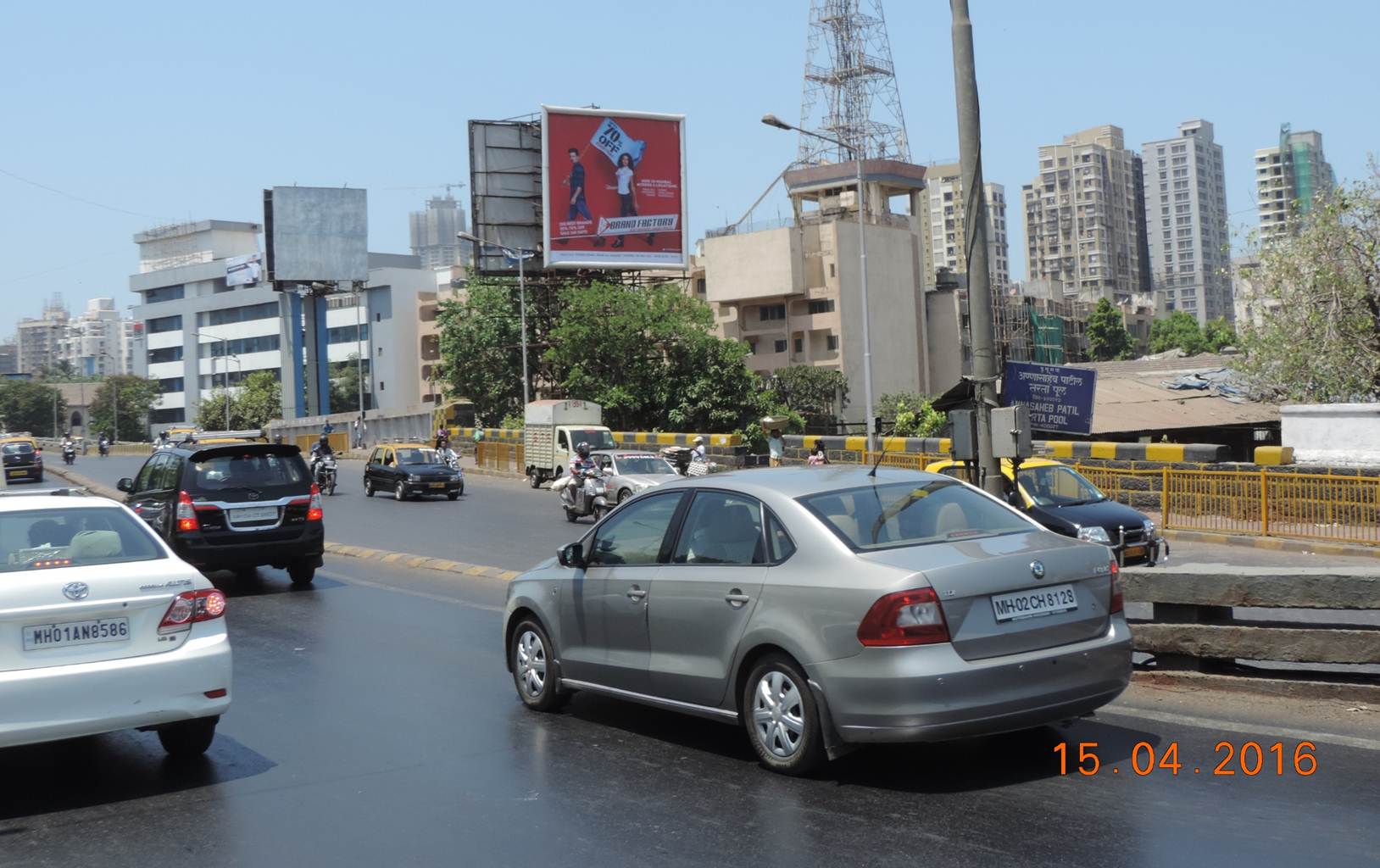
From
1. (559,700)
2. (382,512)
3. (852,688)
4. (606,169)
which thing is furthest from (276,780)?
(606,169)

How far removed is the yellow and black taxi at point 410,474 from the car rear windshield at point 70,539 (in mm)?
26034

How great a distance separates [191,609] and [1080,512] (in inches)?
481

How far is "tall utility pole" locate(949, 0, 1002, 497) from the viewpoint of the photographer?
10758mm

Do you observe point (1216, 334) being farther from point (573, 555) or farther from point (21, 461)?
point (573, 555)

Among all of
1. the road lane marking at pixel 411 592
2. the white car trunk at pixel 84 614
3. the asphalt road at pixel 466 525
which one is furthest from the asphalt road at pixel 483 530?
the white car trunk at pixel 84 614

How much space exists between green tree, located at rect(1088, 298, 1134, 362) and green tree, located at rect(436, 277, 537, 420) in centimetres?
6238

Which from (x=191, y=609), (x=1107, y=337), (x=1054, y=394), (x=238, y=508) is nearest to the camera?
(x=191, y=609)

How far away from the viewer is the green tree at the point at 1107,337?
113938 millimetres

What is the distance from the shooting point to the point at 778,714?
6.23 metres

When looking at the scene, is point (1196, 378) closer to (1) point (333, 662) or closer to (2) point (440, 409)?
(1) point (333, 662)

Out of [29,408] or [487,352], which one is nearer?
[487,352]

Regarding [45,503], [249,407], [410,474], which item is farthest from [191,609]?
[249,407]

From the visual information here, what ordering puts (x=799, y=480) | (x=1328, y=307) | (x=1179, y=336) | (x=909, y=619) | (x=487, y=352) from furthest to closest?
1. (x=1179, y=336)
2. (x=487, y=352)
3. (x=1328, y=307)
4. (x=799, y=480)
5. (x=909, y=619)

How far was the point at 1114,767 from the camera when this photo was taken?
6168 mm
